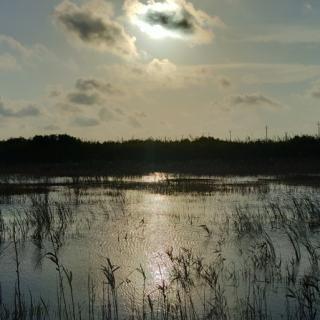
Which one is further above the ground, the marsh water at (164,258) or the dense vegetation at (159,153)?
the dense vegetation at (159,153)

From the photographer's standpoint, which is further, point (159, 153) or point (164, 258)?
point (159, 153)

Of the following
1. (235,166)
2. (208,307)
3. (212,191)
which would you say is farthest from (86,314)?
(235,166)

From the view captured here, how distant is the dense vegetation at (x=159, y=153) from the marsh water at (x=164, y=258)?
2326cm

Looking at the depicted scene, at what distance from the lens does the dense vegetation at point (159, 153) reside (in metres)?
42.1

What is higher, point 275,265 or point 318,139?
point 318,139

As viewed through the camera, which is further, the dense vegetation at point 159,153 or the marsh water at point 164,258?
the dense vegetation at point 159,153

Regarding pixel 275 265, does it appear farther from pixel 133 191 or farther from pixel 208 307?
pixel 133 191

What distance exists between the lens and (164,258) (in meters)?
9.81

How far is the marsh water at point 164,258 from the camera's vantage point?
275 inches

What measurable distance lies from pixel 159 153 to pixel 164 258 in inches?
1470

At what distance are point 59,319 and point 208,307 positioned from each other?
181cm

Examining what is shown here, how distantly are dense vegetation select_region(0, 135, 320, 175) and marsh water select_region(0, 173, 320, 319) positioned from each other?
23260mm

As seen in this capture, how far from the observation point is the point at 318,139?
43.4 metres

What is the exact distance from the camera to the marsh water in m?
7.00
